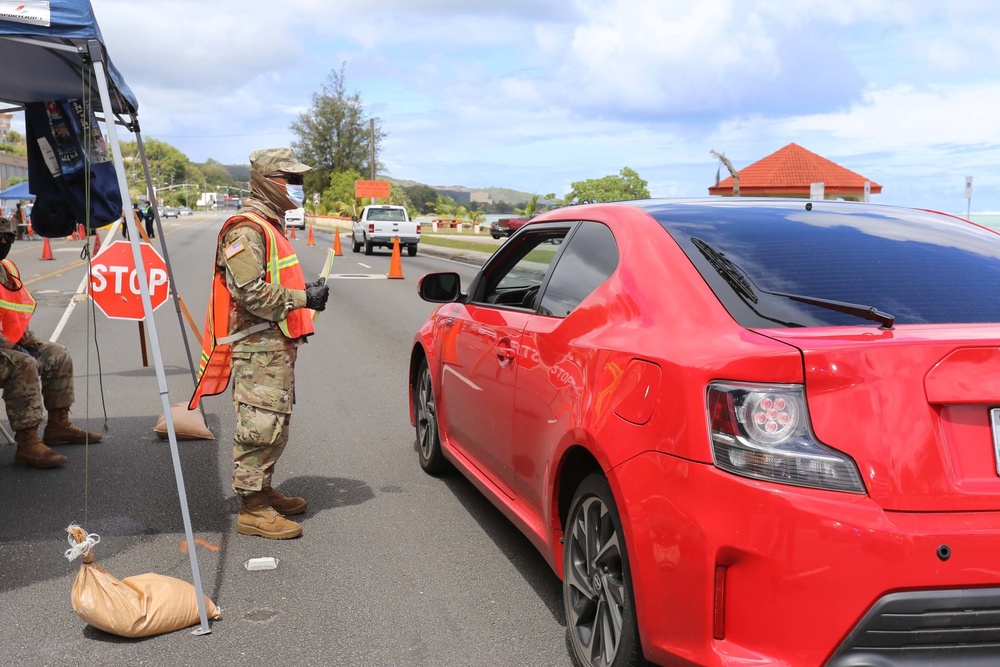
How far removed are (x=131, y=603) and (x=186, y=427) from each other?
3.39m

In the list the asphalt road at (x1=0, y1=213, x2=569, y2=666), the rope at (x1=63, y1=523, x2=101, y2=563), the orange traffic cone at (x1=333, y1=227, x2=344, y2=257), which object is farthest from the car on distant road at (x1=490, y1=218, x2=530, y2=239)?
the rope at (x1=63, y1=523, x2=101, y2=563)

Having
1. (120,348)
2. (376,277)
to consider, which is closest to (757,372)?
(120,348)

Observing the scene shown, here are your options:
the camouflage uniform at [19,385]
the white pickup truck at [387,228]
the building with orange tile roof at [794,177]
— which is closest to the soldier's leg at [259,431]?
the camouflage uniform at [19,385]

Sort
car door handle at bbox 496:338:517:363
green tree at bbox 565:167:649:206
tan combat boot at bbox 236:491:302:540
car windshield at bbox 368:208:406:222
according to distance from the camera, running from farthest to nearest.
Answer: green tree at bbox 565:167:649:206 < car windshield at bbox 368:208:406:222 < tan combat boot at bbox 236:491:302:540 < car door handle at bbox 496:338:517:363

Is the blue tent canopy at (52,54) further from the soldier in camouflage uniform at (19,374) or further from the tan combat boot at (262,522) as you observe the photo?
the tan combat boot at (262,522)

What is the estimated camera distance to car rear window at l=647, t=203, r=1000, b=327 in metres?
2.95

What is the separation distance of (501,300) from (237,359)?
4.57 feet

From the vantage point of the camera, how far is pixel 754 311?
9.61 feet

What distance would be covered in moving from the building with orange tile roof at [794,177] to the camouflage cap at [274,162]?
5179 cm

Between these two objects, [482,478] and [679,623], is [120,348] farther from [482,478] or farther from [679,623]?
[679,623]

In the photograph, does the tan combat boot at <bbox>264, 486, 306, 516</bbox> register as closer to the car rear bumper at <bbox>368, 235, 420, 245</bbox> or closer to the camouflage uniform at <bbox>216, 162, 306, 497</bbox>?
the camouflage uniform at <bbox>216, 162, 306, 497</bbox>

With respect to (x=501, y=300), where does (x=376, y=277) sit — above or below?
below

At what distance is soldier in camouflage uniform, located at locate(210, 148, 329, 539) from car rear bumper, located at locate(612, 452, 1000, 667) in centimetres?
284

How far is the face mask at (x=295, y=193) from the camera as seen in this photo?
5121mm
